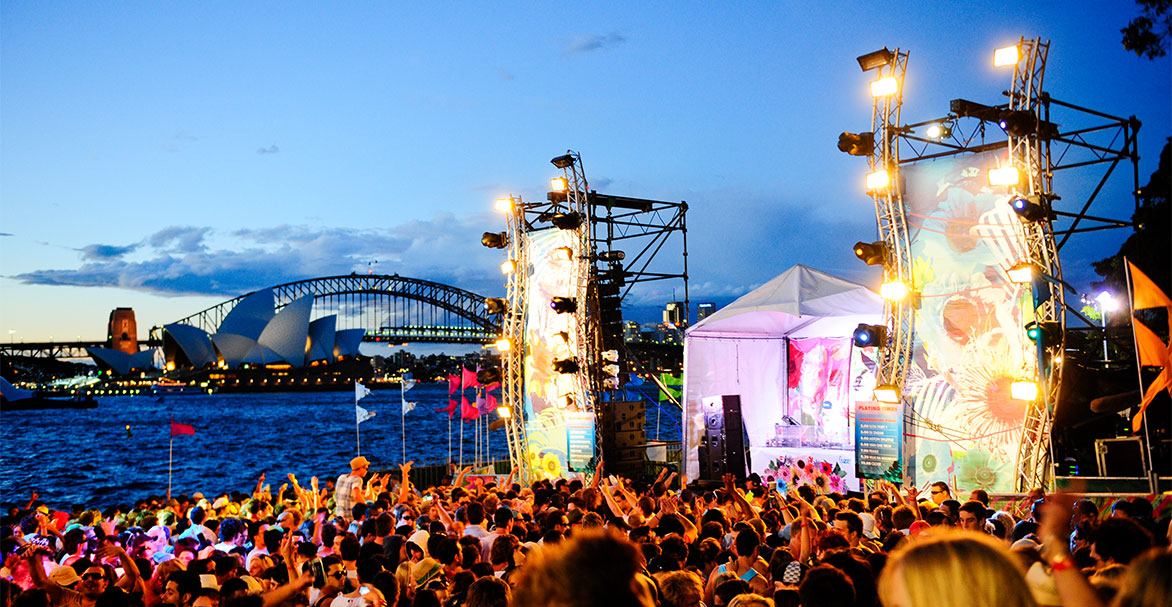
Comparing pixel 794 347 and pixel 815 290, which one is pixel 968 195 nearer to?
pixel 815 290

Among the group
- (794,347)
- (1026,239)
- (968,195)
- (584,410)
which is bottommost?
(584,410)

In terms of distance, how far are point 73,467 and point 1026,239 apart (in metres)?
47.6

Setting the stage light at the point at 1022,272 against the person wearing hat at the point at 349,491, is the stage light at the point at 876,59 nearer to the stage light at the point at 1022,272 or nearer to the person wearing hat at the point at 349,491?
the stage light at the point at 1022,272

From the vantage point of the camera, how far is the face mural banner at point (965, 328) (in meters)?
11.5

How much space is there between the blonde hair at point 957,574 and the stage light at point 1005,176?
391 inches

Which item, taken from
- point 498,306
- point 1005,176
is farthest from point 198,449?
point 1005,176

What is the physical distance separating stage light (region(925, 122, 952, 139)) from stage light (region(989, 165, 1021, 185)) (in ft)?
3.49

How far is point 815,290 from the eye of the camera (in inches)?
625

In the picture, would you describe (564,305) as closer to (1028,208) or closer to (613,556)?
(1028,208)

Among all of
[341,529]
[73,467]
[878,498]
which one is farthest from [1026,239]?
[73,467]

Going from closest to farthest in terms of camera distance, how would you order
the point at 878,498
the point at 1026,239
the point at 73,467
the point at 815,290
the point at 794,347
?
the point at 878,498 → the point at 1026,239 → the point at 815,290 → the point at 794,347 → the point at 73,467

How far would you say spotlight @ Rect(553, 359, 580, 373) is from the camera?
15.8m

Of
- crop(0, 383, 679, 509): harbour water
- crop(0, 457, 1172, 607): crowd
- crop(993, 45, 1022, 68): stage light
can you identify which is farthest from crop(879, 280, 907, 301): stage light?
crop(0, 383, 679, 509): harbour water

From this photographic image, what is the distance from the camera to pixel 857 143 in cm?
1174
